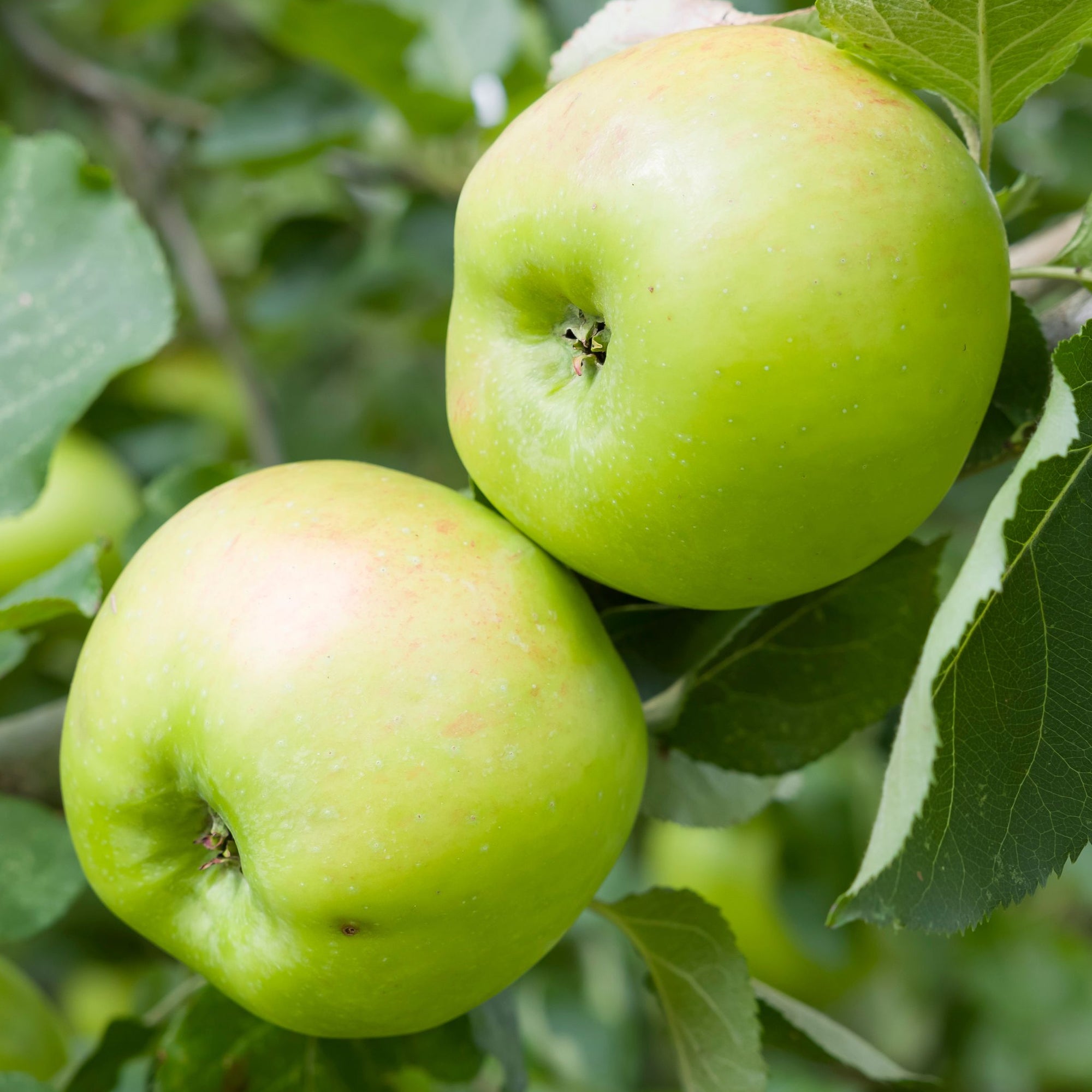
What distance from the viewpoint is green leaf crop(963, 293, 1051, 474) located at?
0.54 m

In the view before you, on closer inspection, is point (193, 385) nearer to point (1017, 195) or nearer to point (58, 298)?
point (58, 298)

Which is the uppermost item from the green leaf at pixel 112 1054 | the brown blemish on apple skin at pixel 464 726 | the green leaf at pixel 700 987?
the brown blemish on apple skin at pixel 464 726

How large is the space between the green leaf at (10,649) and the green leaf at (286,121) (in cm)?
68

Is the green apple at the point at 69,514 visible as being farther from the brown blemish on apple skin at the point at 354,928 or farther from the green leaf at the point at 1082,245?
the green leaf at the point at 1082,245

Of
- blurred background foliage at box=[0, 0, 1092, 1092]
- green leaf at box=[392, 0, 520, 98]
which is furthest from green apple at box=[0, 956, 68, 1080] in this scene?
green leaf at box=[392, 0, 520, 98]

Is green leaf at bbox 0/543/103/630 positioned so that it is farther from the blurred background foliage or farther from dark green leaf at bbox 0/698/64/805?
the blurred background foliage

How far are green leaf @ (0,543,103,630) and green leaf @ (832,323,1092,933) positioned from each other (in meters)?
0.43

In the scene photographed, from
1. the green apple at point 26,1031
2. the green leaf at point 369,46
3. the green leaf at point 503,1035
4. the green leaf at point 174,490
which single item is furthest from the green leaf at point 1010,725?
the green leaf at point 369,46

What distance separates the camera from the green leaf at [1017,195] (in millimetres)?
581

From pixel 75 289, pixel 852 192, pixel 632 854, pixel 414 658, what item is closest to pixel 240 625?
pixel 414 658

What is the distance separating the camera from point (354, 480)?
56 cm

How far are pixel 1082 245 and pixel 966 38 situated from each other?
0.11 metres

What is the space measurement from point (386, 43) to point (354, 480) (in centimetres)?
82

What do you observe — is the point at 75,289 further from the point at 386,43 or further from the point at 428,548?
the point at 386,43
